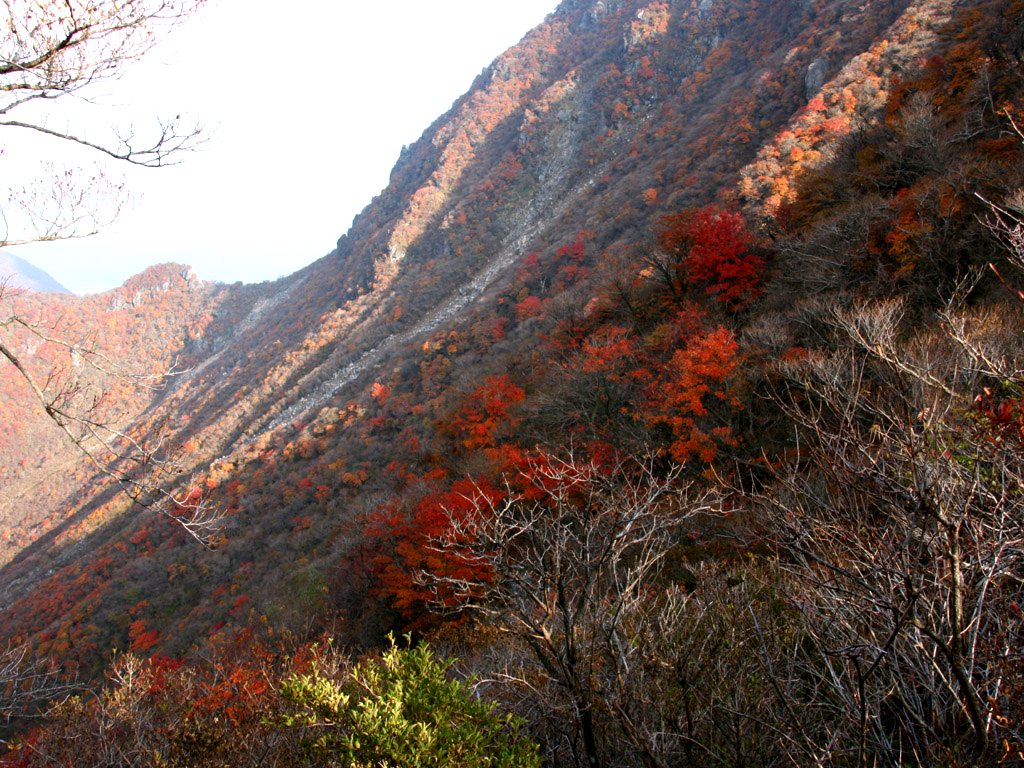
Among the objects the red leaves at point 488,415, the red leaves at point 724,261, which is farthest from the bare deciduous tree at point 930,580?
the red leaves at point 488,415

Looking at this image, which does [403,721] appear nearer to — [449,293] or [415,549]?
[415,549]

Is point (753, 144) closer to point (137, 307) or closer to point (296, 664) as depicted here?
point (296, 664)

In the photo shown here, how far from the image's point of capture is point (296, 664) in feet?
35.1

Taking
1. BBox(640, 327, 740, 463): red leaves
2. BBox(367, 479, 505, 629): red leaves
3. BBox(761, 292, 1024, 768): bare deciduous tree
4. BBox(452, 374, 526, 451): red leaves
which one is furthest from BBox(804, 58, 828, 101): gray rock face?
BBox(761, 292, 1024, 768): bare deciduous tree

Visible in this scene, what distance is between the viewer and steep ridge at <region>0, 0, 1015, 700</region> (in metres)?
24.4

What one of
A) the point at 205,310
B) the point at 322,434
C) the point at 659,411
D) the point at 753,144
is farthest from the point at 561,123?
the point at 205,310

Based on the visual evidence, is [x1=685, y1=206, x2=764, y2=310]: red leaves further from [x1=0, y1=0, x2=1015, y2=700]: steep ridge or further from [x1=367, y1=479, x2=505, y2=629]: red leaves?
[x1=367, y1=479, x2=505, y2=629]: red leaves

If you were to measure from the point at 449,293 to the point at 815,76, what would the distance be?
1537 inches

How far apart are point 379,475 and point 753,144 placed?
1378 inches

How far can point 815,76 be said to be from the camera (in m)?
31.6

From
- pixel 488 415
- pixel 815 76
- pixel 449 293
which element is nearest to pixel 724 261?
pixel 488 415

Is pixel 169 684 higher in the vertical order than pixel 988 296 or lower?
higher

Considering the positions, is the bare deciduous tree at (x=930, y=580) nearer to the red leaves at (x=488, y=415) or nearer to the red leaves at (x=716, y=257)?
the red leaves at (x=716, y=257)

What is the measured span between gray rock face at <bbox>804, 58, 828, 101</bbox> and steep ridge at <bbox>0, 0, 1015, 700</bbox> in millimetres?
155
